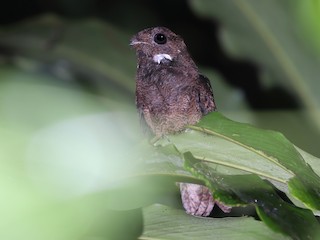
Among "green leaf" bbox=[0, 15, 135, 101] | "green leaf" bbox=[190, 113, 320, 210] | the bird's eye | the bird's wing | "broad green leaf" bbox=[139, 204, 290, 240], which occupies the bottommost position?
"broad green leaf" bbox=[139, 204, 290, 240]

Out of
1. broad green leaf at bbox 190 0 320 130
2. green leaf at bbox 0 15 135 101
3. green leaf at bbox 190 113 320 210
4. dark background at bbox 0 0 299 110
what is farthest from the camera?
dark background at bbox 0 0 299 110

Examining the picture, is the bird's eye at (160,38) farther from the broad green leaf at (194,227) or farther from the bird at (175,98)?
the broad green leaf at (194,227)

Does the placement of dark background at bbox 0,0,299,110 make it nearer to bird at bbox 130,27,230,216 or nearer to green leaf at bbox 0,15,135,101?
green leaf at bbox 0,15,135,101

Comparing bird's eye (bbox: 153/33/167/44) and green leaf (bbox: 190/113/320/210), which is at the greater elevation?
bird's eye (bbox: 153/33/167/44)

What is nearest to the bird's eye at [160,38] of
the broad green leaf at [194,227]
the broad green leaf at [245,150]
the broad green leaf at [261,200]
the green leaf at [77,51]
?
the green leaf at [77,51]

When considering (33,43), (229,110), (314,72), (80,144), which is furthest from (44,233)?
(33,43)

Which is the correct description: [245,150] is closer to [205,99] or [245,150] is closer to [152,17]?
[205,99]

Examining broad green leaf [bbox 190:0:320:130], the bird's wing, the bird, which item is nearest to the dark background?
broad green leaf [bbox 190:0:320:130]
